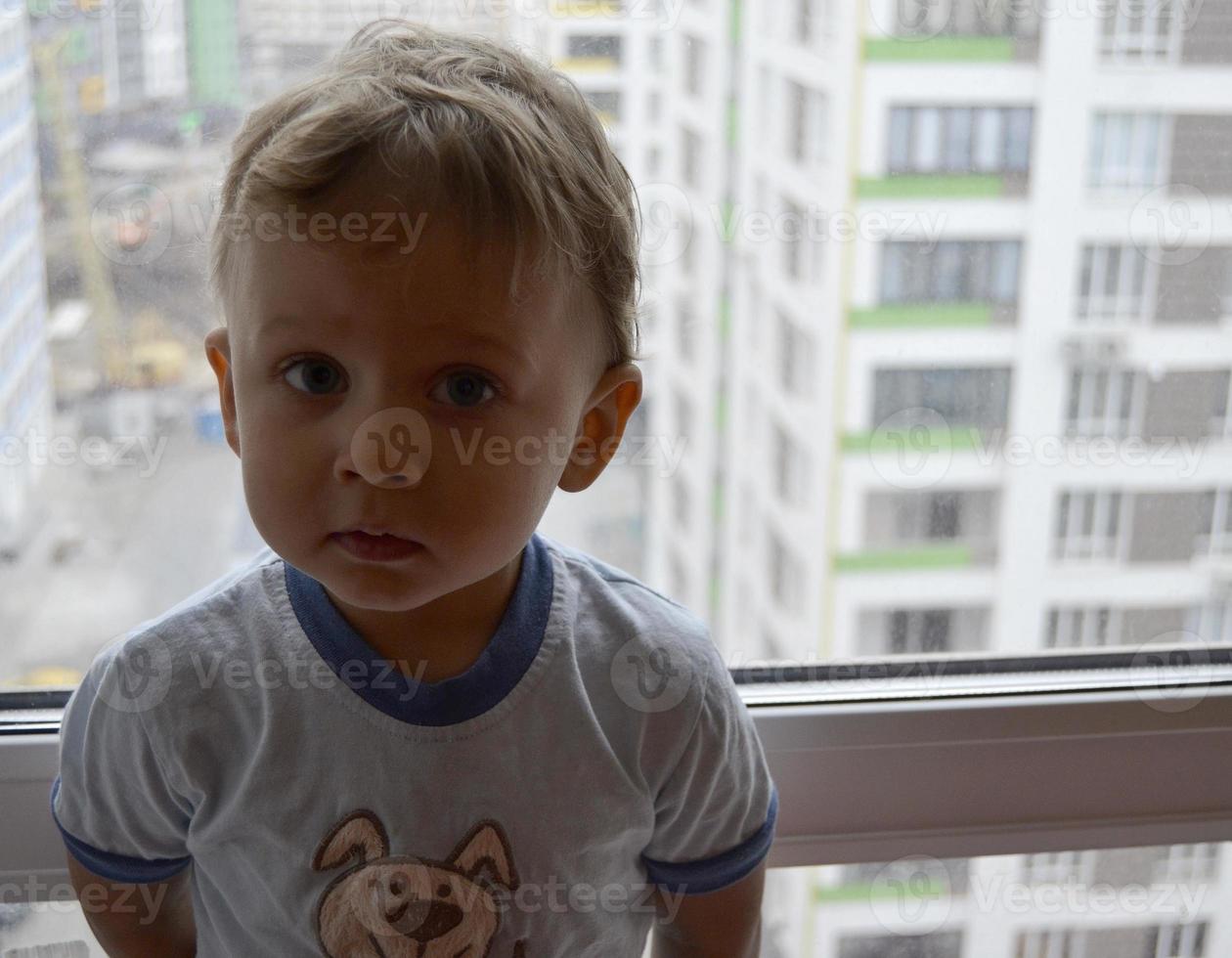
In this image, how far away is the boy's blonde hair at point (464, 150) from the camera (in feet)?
2.52

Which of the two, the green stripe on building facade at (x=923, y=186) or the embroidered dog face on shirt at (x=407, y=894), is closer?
the embroidered dog face on shirt at (x=407, y=894)

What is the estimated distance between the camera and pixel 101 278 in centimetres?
107

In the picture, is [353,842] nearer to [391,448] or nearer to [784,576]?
[391,448]

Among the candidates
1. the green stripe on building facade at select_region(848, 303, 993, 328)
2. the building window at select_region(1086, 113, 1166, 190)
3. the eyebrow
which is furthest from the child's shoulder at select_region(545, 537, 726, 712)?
the building window at select_region(1086, 113, 1166, 190)

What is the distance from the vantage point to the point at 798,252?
113cm

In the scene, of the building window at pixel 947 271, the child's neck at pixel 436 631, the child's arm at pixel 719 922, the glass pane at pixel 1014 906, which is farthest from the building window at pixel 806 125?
the glass pane at pixel 1014 906

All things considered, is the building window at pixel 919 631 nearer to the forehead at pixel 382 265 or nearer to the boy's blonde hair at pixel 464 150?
the boy's blonde hair at pixel 464 150

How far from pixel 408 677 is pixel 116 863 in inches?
10.2

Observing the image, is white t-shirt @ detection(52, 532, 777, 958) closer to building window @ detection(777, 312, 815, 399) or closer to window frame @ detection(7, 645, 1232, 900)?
window frame @ detection(7, 645, 1232, 900)

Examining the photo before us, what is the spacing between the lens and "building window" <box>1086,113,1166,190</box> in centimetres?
112

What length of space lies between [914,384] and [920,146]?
0.69ft

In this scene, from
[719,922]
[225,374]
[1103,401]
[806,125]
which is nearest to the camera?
[225,374]

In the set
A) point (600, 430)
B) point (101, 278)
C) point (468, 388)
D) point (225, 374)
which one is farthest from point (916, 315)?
point (101, 278)

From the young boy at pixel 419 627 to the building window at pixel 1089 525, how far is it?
440 mm
